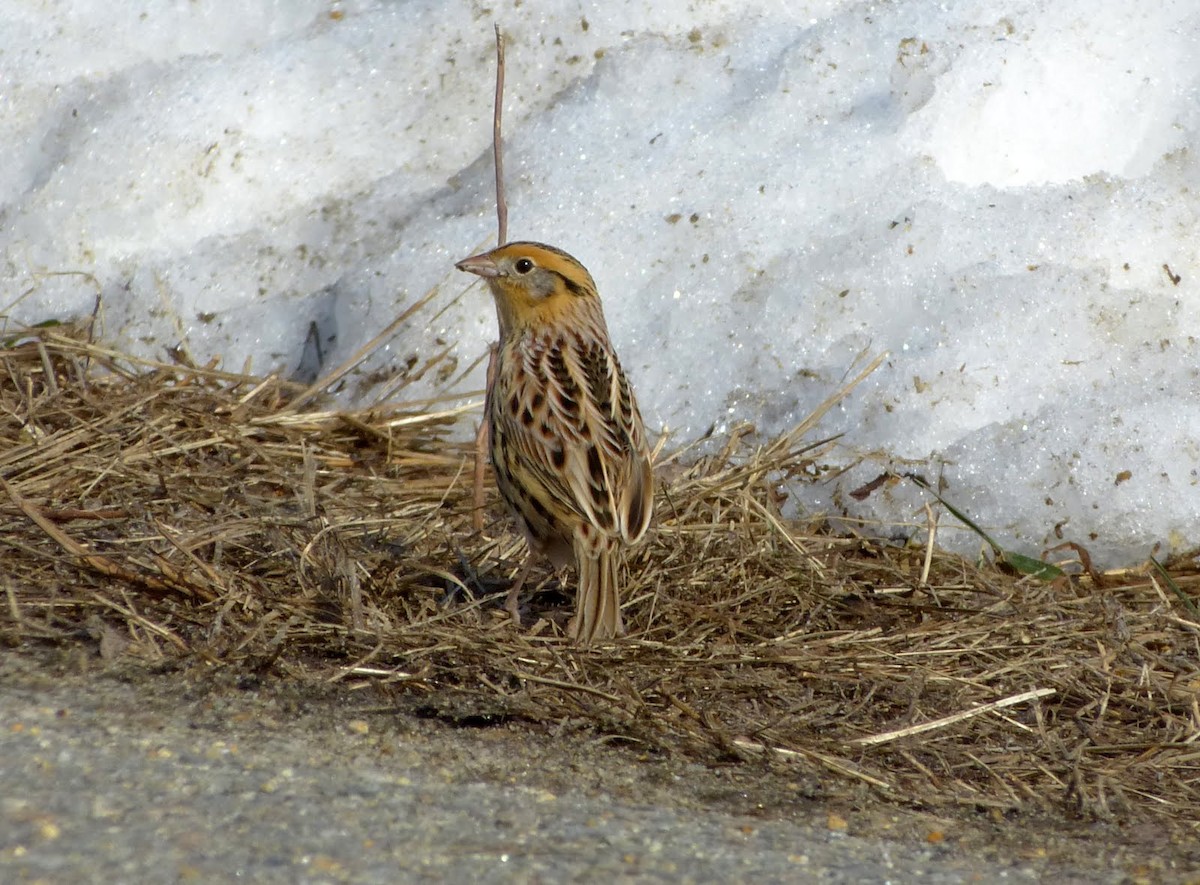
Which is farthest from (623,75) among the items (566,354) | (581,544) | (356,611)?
(356,611)

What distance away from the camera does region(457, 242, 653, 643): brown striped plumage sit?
463cm

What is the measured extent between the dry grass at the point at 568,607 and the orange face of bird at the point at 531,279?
742mm

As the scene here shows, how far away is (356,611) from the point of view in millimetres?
4191

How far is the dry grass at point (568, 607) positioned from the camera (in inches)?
157

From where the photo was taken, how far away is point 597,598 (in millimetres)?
4551

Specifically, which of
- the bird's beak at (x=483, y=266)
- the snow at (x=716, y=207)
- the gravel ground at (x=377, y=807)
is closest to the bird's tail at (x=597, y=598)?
the gravel ground at (x=377, y=807)

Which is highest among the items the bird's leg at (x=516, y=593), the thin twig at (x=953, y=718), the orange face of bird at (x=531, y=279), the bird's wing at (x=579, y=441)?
the orange face of bird at (x=531, y=279)

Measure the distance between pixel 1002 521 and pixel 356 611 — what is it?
2624mm

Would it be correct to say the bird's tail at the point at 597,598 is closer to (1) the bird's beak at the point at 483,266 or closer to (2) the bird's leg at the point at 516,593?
(2) the bird's leg at the point at 516,593

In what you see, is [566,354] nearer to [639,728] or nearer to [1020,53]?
[639,728]

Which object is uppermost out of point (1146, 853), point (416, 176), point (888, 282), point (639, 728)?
point (416, 176)

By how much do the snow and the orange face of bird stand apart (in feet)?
3.40

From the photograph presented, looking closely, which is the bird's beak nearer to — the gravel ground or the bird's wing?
the bird's wing

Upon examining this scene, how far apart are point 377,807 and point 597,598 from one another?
147 cm
